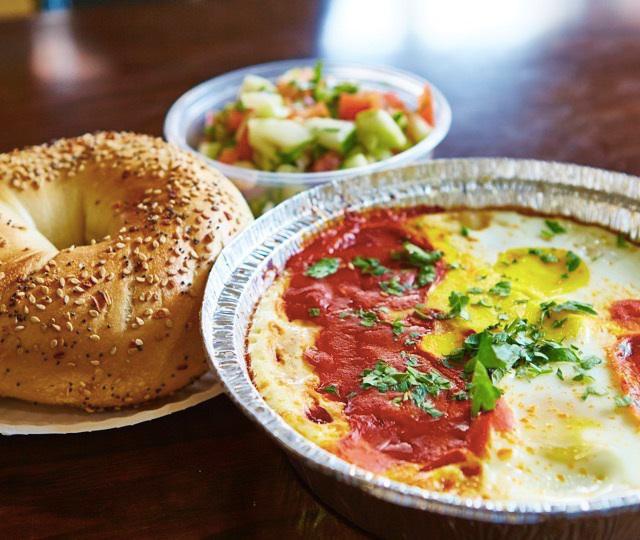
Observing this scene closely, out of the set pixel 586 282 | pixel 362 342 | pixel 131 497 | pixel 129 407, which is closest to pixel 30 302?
pixel 129 407

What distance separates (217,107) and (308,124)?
675 mm

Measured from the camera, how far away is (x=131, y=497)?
1739 millimetres

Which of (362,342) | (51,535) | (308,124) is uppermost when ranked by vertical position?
(308,124)

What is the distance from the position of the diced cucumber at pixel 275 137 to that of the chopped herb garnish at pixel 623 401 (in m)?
1.41

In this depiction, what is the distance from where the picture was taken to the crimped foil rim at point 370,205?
4.63ft

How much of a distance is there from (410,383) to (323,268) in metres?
0.55

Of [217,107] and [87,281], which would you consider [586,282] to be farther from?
[217,107]

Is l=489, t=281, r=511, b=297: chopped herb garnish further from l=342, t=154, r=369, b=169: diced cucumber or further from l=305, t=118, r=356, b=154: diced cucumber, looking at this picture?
l=305, t=118, r=356, b=154: diced cucumber

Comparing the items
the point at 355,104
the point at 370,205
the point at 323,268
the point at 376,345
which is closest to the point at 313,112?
the point at 355,104

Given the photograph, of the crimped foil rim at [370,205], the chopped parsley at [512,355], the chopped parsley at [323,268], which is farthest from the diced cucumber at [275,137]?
the chopped parsley at [512,355]

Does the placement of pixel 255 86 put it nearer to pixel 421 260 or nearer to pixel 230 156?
pixel 230 156

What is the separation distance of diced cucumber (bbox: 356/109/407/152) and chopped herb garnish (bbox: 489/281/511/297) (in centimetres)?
83

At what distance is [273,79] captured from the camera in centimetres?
348

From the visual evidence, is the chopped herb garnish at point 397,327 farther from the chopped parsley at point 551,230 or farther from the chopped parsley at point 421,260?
the chopped parsley at point 551,230
